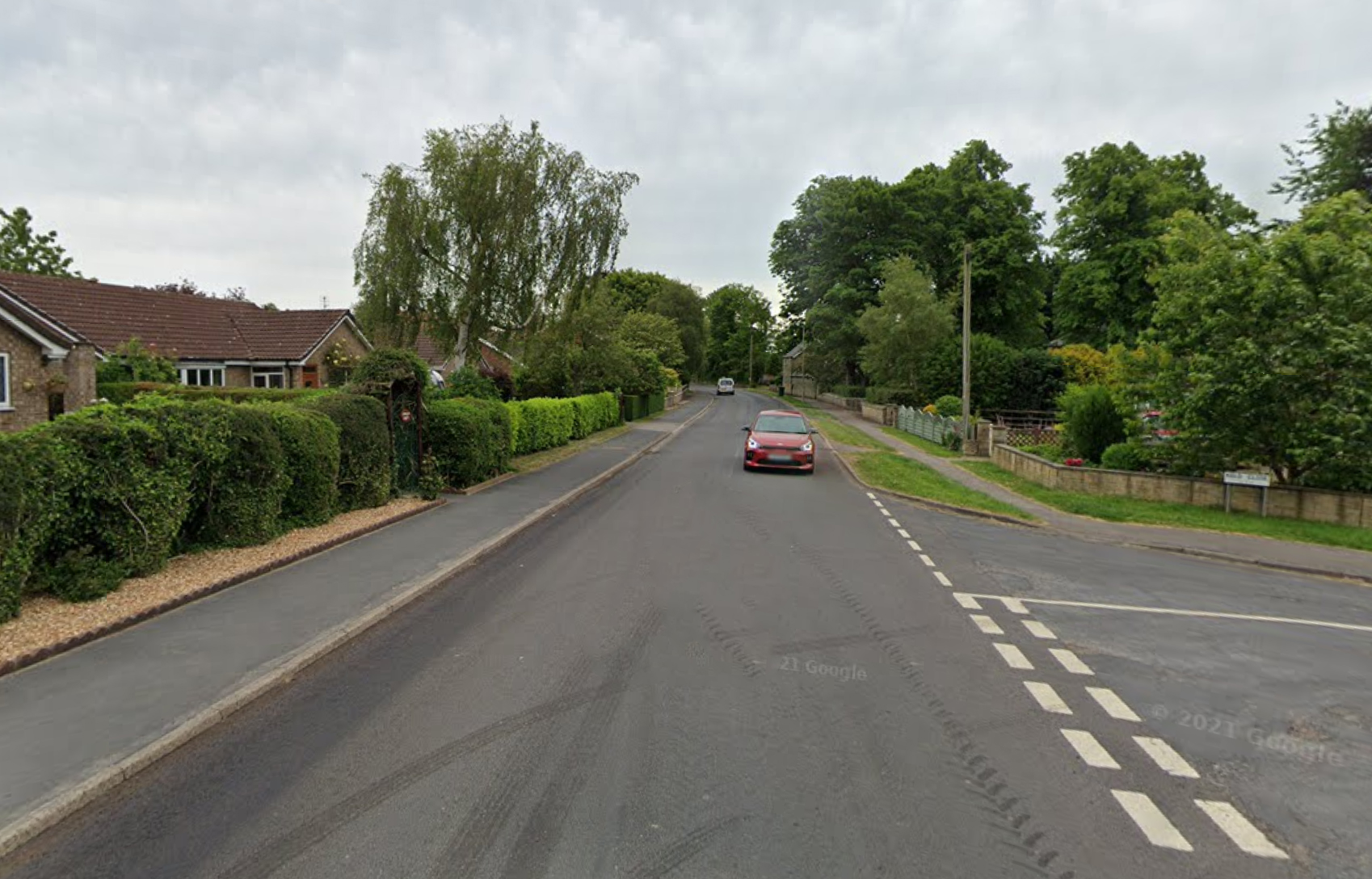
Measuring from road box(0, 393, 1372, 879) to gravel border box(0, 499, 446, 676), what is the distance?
1.81 m

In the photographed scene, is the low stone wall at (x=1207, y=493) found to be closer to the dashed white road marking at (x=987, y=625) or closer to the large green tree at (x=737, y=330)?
the dashed white road marking at (x=987, y=625)

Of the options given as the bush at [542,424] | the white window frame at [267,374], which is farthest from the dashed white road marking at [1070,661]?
the white window frame at [267,374]

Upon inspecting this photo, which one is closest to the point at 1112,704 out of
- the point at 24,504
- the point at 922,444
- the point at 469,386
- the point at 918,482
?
the point at 24,504

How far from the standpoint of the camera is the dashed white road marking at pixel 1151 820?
3422 mm

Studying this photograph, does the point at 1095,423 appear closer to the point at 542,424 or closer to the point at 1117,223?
the point at 542,424

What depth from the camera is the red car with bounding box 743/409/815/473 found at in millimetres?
19359

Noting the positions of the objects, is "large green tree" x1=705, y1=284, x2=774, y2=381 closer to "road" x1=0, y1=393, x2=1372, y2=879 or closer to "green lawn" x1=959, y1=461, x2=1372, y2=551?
"green lawn" x1=959, y1=461, x2=1372, y2=551

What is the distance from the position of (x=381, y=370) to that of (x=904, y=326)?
33794 mm

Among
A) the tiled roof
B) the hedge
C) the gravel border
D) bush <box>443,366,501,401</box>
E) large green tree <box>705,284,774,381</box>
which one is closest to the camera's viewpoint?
the gravel border

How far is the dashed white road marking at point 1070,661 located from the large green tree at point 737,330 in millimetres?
106143

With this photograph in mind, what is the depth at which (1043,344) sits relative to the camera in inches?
2098

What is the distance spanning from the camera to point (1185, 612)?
7.78 meters

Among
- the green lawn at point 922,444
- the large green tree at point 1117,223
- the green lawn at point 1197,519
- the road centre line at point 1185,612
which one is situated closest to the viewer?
the road centre line at point 1185,612

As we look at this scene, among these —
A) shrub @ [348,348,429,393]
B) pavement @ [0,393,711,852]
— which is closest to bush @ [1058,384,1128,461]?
shrub @ [348,348,429,393]
